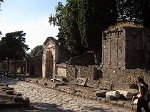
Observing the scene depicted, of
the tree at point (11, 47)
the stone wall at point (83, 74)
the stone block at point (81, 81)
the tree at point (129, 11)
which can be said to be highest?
the tree at point (129, 11)

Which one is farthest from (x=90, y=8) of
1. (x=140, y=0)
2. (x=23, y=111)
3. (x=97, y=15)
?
(x=23, y=111)

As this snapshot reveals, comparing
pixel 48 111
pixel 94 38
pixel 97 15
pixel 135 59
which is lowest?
pixel 48 111

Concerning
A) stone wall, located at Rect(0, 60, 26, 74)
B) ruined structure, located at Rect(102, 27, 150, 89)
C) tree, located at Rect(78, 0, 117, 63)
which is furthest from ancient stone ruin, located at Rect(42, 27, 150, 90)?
stone wall, located at Rect(0, 60, 26, 74)

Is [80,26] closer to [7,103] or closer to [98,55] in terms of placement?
[98,55]

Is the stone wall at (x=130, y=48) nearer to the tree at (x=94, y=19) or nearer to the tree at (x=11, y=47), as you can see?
the tree at (x=94, y=19)

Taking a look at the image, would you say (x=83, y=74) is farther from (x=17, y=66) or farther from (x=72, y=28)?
(x=17, y=66)

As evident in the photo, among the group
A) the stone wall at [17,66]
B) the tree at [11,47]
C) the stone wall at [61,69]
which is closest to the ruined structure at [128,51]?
the stone wall at [61,69]

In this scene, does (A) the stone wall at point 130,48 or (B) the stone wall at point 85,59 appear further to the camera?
(B) the stone wall at point 85,59

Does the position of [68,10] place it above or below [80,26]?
above

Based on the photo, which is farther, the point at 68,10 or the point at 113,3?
the point at 68,10

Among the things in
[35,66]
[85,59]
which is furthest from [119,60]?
[35,66]

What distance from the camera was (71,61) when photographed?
1260 inches

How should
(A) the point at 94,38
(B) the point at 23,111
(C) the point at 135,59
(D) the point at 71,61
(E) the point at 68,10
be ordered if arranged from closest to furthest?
(B) the point at 23,111
(C) the point at 135,59
(A) the point at 94,38
(D) the point at 71,61
(E) the point at 68,10

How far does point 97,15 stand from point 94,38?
234 cm
